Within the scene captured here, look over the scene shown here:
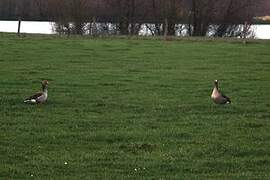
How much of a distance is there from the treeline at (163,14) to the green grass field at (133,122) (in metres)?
33.3

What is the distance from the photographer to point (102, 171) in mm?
9836

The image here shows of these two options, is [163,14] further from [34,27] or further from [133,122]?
[133,122]

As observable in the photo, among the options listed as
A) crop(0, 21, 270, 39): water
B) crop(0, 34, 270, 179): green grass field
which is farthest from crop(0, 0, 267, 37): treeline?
crop(0, 34, 270, 179): green grass field

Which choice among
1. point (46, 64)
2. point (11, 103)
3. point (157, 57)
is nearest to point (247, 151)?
point (11, 103)

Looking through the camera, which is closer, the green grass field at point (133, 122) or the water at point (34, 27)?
the green grass field at point (133, 122)

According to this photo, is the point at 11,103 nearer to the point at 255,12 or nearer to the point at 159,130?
the point at 159,130

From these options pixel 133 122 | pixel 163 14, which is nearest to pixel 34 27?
pixel 163 14

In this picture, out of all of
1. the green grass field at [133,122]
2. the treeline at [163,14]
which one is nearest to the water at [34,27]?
the treeline at [163,14]

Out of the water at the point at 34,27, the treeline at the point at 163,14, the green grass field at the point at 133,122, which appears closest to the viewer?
the green grass field at the point at 133,122

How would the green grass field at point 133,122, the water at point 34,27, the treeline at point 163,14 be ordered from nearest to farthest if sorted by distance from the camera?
1. the green grass field at point 133,122
2. the water at point 34,27
3. the treeline at point 163,14

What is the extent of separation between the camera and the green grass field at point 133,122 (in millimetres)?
10141

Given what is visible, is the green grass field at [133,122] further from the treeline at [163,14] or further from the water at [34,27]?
the treeline at [163,14]

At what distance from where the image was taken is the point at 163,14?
62281 millimetres

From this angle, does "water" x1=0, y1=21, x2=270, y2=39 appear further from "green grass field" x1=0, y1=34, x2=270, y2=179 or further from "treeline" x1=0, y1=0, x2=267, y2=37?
"green grass field" x1=0, y1=34, x2=270, y2=179
